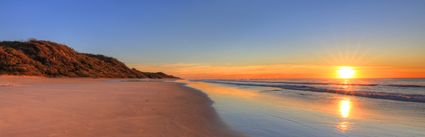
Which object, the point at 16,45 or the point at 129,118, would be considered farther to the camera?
the point at 16,45

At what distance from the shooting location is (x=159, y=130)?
20.7 feet

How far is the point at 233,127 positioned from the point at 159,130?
1.80 metres

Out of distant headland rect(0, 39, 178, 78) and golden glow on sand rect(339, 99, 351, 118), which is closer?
golden glow on sand rect(339, 99, 351, 118)

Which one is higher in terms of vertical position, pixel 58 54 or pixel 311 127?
pixel 58 54

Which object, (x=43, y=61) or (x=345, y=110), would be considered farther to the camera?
(x=43, y=61)

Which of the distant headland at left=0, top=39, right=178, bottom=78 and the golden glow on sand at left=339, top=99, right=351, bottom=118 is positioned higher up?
the distant headland at left=0, top=39, right=178, bottom=78

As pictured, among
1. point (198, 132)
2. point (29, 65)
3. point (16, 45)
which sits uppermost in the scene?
point (16, 45)

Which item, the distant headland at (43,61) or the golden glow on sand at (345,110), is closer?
the golden glow on sand at (345,110)

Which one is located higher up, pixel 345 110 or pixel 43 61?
pixel 43 61

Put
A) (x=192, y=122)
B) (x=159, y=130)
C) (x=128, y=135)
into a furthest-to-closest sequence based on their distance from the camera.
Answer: (x=192, y=122) < (x=159, y=130) < (x=128, y=135)

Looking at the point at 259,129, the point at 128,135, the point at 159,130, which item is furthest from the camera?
the point at 259,129

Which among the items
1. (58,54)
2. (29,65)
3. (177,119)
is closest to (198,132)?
(177,119)

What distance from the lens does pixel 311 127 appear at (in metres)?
7.52

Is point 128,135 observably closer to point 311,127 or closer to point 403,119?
point 311,127
